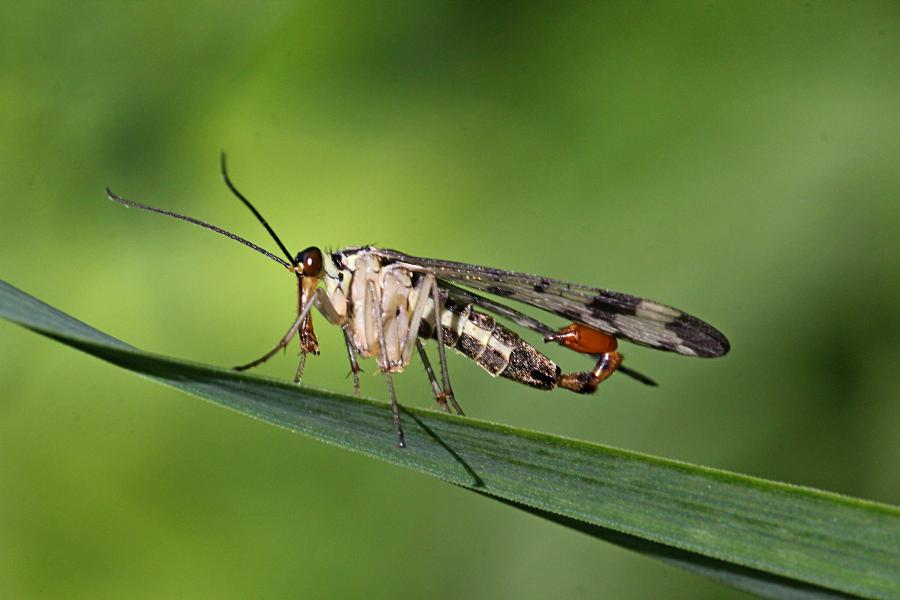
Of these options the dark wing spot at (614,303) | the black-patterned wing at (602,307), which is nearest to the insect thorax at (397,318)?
the black-patterned wing at (602,307)

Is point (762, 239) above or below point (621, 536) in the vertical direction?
A: above

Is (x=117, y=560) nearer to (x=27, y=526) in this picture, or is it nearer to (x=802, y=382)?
(x=27, y=526)

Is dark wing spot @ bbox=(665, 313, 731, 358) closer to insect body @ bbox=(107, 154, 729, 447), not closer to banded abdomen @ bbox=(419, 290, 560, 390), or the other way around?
insect body @ bbox=(107, 154, 729, 447)

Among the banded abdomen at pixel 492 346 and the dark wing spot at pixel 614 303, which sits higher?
the dark wing spot at pixel 614 303

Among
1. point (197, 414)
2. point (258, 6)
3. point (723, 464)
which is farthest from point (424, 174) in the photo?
point (723, 464)

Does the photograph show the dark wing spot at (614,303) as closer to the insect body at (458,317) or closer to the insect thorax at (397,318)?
the insect body at (458,317)

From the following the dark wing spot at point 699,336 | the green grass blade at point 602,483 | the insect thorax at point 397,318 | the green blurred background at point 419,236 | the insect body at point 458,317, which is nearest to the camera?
the green grass blade at point 602,483
